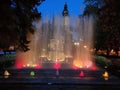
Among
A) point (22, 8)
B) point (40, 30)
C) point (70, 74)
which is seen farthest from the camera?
point (40, 30)

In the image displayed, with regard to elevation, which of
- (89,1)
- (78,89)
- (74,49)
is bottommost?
(78,89)

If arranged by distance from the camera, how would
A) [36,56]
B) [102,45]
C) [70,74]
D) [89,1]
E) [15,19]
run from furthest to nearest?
[89,1] → [102,45] → [36,56] → [70,74] → [15,19]

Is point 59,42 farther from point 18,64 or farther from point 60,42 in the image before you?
point 18,64

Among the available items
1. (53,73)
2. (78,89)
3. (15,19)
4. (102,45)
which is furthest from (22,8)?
(102,45)

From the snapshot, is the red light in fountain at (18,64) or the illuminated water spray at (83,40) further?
the illuminated water spray at (83,40)

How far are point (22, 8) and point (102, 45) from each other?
121 ft

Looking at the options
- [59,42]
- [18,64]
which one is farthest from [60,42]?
[18,64]

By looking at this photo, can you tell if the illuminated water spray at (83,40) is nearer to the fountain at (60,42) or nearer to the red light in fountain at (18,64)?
the fountain at (60,42)

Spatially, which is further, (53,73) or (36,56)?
(36,56)

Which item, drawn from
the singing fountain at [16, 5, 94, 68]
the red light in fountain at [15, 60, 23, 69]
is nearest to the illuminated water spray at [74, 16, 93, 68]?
the singing fountain at [16, 5, 94, 68]

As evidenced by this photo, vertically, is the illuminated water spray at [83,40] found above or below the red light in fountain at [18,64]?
above

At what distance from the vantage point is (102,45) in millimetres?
52438

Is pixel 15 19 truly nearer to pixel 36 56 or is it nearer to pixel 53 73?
pixel 53 73

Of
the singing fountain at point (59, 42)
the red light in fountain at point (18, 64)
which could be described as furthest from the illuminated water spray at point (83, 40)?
the red light in fountain at point (18, 64)
